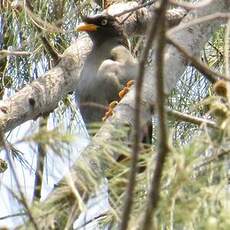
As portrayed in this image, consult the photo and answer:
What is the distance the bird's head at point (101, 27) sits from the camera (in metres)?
3.10

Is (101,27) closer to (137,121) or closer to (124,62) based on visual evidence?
(124,62)

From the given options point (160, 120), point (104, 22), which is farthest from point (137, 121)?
point (104, 22)

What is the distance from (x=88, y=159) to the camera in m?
1.36

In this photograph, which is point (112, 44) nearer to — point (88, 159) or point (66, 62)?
point (66, 62)

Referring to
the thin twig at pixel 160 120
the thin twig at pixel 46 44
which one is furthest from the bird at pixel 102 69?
the thin twig at pixel 160 120

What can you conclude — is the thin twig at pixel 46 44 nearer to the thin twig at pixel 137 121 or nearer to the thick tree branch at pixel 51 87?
the thick tree branch at pixel 51 87

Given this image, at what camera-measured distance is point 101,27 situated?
3.25 meters

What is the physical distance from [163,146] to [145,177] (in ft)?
0.87

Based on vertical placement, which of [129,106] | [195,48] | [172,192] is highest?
[195,48]

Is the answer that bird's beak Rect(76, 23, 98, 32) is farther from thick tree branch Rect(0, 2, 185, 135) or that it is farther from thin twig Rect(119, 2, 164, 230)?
thin twig Rect(119, 2, 164, 230)

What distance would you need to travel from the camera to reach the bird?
295cm

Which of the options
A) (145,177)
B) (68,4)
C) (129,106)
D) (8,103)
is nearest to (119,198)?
(145,177)

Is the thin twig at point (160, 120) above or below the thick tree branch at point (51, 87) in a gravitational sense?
below

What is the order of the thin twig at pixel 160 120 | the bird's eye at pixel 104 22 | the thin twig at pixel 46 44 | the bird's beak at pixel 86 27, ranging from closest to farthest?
1. the thin twig at pixel 160 120
2. the thin twig at pixel 46 44
3. the bird's beak at pixel 86 27
4. the bird's eye at pixel 104 22
